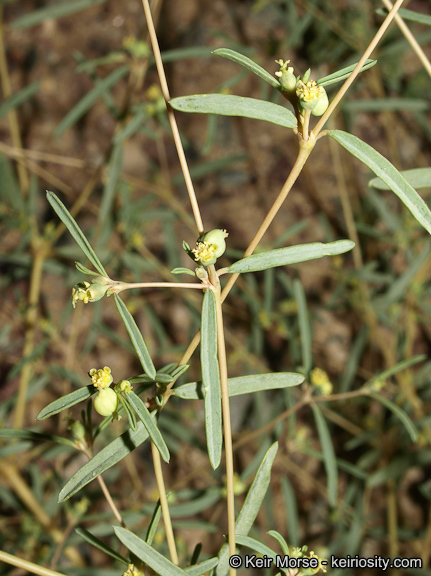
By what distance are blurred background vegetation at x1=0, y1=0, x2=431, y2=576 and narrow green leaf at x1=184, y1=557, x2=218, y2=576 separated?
0.54 m

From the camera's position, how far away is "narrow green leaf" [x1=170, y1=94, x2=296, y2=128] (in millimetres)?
Answer: 579

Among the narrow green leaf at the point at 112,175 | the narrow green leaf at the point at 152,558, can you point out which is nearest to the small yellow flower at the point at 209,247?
the narrow green leaf at the point at 152,558

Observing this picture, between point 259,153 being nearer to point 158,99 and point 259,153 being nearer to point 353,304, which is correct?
point 353,304

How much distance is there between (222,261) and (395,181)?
59.5 inches

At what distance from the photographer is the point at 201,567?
705 mm

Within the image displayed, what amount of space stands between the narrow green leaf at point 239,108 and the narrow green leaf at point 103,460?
0.41 m

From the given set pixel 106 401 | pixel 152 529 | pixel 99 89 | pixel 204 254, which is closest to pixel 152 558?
pixel 152 529

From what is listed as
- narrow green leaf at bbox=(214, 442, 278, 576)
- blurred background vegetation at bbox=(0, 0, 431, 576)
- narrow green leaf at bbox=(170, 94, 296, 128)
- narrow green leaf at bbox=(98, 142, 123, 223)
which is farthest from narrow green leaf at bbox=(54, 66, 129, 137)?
narrow green leaf at bbox=(214, 442, 278, 576)

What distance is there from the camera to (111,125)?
2498 mm

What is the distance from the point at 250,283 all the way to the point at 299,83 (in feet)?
4.20

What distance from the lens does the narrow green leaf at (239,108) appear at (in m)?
0.58

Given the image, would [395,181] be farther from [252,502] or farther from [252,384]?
[252,502]

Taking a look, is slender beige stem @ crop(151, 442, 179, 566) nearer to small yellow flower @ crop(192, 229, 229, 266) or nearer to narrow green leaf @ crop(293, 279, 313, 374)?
small yellow flower @ crop(192, 229, 229, 266)

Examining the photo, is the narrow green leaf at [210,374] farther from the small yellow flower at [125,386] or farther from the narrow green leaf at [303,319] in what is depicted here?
the narrow green leaf at [303,319]
